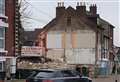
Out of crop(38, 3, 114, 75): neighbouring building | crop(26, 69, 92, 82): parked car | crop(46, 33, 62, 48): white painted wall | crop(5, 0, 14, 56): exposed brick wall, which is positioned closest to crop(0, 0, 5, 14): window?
crop(5, 0, 14, 56): exposed brick wall

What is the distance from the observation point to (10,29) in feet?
130

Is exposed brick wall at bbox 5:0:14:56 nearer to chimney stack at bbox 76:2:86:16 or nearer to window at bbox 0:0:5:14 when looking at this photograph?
window at bbox 0:0:5:14

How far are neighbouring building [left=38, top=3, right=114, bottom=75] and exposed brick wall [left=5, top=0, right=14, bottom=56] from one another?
33.2 meters

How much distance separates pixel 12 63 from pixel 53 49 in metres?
35.2

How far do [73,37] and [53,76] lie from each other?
164ft

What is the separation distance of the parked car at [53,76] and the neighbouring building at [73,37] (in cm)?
4599

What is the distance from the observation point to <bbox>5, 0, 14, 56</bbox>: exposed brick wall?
39281mm

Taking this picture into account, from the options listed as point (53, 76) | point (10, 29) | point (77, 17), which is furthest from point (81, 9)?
point (53, 76)

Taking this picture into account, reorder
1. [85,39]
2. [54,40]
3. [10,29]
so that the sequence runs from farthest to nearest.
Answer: [54,40], [85,39], [10,29]

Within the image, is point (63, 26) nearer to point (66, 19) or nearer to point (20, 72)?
point (66, 19)

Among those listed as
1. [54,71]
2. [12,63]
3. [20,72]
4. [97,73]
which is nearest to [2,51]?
[12,63]

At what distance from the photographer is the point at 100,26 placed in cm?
7631

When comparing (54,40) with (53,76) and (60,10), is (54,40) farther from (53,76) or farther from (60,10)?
(53,76)

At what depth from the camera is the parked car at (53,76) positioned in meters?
23.5
